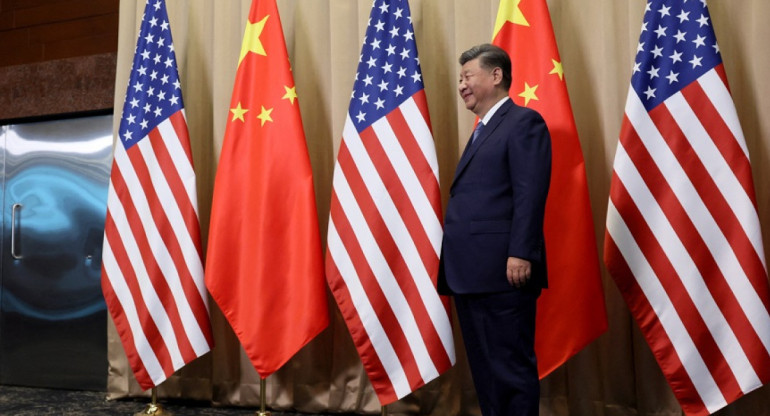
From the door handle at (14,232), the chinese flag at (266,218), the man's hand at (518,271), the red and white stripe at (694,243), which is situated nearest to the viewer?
the man's hand at (518,271)

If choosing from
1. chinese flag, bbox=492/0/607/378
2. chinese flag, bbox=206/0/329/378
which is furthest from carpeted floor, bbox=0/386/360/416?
chinese flag, bbox=492/0/607/378

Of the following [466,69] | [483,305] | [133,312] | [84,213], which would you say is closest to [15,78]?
[84,213]

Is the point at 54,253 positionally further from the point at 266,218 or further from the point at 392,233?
the point at 392,233

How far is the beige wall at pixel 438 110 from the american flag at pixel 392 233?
1.15 feet

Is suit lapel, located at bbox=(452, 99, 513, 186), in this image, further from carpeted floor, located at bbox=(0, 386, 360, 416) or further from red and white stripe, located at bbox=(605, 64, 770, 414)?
carpeted floor, located at bbox=(0, 386, 360, 416)

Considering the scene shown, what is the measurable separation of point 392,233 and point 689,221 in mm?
1161

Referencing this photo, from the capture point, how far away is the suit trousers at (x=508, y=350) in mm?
2209

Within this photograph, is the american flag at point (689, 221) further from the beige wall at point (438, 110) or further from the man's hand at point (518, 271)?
the man's hand at point (518, 271)

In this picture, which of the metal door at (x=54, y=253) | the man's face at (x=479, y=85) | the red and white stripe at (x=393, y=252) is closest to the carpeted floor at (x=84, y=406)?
the metal door at (x=54, y=253)

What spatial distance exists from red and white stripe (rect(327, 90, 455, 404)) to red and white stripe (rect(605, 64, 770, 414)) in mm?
740

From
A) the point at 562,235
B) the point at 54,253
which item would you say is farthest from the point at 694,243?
the point at 54,253

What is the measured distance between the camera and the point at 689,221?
8.73ft

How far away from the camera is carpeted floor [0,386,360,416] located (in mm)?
3518

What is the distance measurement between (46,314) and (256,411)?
5.28 ft
